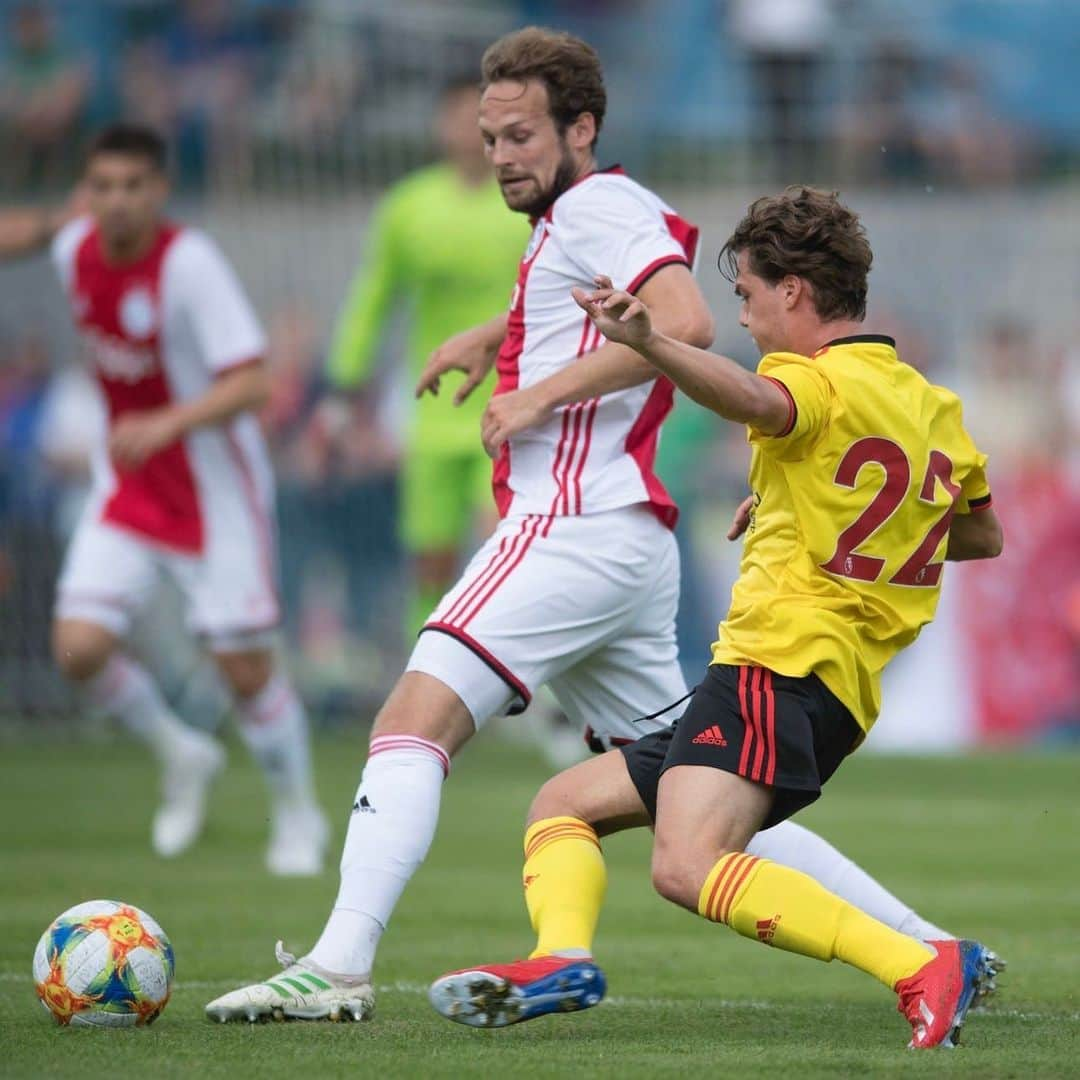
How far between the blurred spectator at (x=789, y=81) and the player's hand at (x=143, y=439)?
30.2 feet

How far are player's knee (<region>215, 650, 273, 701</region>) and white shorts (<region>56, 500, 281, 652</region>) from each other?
36mm

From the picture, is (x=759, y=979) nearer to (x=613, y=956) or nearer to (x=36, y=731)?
(x=613, y=956)

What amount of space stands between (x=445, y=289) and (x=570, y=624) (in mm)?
6317

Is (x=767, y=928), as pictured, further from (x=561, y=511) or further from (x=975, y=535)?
(x=561, y=511)

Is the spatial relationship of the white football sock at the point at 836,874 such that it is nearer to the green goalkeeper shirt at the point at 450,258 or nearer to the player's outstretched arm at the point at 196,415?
the player's outstretched arm at the point at 196,415

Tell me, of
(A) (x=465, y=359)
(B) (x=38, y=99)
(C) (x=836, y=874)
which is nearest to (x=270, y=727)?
(A) (x=465, y=359)

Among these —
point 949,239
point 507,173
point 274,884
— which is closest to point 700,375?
point 507,173

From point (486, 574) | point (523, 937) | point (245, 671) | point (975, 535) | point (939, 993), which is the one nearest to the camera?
point (939, 993)

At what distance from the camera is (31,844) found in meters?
9.59

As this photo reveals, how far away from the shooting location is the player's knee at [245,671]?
9.01 metres

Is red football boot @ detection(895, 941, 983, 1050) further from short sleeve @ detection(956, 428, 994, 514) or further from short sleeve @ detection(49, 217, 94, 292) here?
short sleeve @ detection(49, 217, 94, 292)

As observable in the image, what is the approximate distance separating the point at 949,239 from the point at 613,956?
11646 millimetres

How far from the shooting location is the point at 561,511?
5.69 metres

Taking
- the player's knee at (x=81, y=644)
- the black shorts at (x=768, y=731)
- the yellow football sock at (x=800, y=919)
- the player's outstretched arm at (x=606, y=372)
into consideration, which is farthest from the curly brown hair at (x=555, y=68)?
the player's knee at (x=81, y=644)
